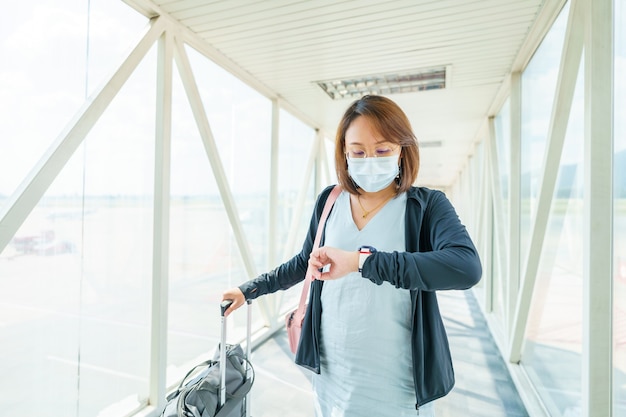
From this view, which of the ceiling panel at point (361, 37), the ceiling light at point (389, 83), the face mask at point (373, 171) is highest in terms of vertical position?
the ceiling light at point (389, 83)

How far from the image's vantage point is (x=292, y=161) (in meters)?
4.44

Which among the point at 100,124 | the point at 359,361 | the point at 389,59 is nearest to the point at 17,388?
the point at 100,124

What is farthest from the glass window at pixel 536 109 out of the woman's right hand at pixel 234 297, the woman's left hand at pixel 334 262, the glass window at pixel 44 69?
the glass window at pixel 44 69

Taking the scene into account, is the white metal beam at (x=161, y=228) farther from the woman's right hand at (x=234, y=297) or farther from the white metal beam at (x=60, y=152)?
the woman's right hand at (x=234, y=297)

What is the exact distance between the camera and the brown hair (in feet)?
3.18

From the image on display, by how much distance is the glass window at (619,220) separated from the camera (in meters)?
1.23

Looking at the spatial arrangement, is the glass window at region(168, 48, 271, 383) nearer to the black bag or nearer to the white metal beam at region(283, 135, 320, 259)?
the white metal beam at region(283, 135, 320, 259)

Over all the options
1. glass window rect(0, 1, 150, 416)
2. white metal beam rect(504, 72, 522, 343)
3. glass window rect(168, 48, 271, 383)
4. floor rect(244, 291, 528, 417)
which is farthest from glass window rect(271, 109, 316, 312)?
white metal beam rect(504, 72, 522, 343)

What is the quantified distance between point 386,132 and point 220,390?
1.06 m

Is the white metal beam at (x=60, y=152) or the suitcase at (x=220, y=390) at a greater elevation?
the white metal beam at (x=60, y=152)

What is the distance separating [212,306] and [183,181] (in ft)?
3.69

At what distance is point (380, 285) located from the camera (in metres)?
0.91

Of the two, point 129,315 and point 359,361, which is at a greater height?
point 359,361

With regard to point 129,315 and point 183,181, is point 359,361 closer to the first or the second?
point 129,315
